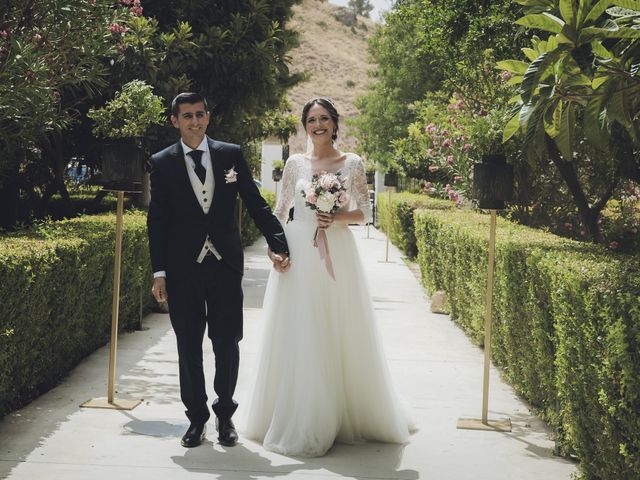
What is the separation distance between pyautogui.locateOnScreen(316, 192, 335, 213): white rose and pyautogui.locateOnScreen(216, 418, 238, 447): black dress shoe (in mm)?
1488

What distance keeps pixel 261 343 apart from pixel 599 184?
10696mm

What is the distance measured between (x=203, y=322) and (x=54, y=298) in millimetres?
1874

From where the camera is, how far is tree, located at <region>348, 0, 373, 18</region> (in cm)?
14450

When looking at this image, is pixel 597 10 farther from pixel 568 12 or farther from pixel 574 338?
pixel 574 338

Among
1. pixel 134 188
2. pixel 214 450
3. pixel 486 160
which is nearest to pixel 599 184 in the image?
pixel 486 160

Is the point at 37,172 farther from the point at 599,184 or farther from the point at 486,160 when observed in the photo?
the point at 486,160

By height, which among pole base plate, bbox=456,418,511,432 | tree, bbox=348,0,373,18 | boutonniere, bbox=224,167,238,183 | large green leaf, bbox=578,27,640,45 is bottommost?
pole base plate, bbox=456,418,511,432

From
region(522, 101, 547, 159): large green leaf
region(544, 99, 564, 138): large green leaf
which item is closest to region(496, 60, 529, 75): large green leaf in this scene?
region(544, 99, 564, 138): large green leaf

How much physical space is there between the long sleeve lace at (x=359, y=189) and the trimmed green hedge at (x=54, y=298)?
7.50 ft

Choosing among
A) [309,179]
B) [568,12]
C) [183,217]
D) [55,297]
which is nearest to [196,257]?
[183,217]

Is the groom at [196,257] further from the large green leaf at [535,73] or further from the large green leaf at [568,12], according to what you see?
the large green leaf at [568,12]

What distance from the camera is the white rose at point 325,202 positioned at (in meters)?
5.97

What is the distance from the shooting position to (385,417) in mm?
6016

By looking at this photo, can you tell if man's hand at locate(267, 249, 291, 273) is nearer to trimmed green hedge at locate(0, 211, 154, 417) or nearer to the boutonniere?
the boutonniere
